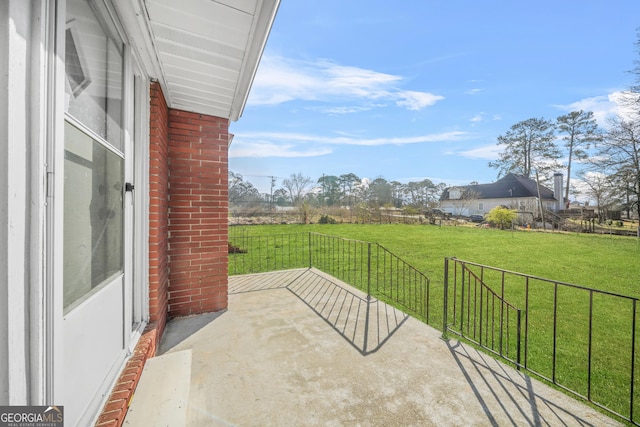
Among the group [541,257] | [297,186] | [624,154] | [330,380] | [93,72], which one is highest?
[624,154]

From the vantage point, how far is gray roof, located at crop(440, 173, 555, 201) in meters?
27.5

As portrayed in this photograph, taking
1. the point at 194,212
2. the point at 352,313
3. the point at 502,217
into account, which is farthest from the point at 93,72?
the point at 502,217

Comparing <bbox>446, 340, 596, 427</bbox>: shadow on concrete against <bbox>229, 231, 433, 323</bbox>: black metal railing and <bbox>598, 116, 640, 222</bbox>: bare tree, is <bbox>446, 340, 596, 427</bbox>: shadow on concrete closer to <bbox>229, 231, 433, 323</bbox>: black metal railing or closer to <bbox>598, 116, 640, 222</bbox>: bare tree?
<bbox>229, 231, 433, 323</bbox>: black metal railing

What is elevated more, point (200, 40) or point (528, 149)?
point (528, 149)

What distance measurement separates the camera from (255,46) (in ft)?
5.87

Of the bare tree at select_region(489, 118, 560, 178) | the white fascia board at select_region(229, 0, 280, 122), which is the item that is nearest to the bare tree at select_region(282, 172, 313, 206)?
the white fascia board at select_region(229, 0, 280, 122)

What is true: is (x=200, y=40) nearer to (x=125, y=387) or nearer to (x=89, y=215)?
(x=89, y=215)

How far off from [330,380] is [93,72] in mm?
2520

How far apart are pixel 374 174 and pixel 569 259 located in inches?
693

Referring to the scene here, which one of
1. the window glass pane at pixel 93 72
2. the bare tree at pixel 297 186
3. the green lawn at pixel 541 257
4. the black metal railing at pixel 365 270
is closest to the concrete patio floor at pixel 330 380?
the black metal railing at pixel 365 270

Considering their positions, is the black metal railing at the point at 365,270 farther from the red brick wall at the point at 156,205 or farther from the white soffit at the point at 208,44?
the white soffit at the point at 208,44

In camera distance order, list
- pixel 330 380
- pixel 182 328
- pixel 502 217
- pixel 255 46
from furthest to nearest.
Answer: pixel 502 217
pixel 182 328
pixel 330 380
pixel 255 46

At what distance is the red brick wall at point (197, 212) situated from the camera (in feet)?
9.68

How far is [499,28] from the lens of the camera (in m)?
7.01
